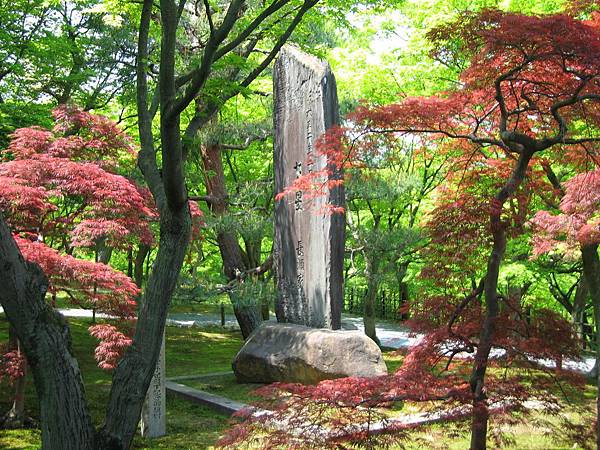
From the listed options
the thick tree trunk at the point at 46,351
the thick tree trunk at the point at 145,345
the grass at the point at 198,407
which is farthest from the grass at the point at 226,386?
the thick tree trunk at the point at 46,351

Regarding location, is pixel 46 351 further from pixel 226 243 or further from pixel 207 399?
pixel 226 243

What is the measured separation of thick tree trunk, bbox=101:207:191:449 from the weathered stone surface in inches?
163

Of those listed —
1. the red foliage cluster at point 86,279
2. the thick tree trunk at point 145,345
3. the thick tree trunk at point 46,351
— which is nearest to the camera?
the thick tree trunk at point 46,351

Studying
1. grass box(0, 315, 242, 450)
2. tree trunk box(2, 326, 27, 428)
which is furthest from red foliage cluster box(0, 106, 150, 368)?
grass box(0, 315, 242, 450)

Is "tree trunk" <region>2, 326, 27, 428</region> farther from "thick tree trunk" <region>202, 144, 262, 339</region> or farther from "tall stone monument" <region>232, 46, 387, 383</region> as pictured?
"thick tree trunk" <region>202, 144, 262, 339</region>

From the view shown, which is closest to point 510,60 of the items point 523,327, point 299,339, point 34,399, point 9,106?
point 523,327

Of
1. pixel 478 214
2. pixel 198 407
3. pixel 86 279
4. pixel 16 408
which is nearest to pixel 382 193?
pixel 198 407

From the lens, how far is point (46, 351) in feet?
11.9

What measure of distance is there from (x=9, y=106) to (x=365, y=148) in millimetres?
8834

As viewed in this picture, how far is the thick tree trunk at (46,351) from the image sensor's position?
349cm

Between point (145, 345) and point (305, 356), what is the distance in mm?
3963

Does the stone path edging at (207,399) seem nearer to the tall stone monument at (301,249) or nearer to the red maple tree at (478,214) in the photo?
the tall stone monument at (301,249)

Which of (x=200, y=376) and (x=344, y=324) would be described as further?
(x=344, y=324)

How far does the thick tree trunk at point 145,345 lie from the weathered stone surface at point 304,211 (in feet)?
13.6
